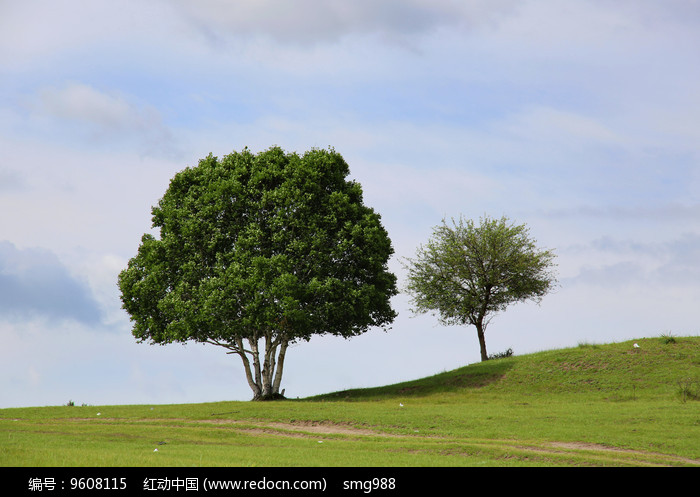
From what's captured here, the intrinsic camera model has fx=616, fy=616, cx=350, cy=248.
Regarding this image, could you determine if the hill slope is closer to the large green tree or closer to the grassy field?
the grassy field

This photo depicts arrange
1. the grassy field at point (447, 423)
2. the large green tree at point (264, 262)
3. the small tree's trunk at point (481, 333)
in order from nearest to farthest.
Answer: the grassy field at point (447, 423) → the large green tree at point (264, 262) → the small tree's trunk at point (481, 333)

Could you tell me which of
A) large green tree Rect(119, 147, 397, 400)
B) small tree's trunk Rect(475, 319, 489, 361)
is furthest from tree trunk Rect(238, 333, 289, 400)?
small tree's trunk Rect(475, 319, 489, 361)

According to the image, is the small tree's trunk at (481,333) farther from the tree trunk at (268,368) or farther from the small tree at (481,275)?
the tree trunk at (268,368)

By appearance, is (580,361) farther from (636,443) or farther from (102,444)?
(102,444)

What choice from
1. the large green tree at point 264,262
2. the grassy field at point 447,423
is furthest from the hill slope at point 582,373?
the large green tree at point 264,262

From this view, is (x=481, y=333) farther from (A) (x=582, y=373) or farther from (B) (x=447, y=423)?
(B) (x=447, y=423)

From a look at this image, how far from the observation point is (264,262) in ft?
140

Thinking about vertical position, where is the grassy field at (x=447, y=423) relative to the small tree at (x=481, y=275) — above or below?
below

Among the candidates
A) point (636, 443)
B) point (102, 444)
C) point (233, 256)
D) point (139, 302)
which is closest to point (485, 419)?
point (636, 443)

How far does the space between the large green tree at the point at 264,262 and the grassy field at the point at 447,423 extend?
19.5 ft

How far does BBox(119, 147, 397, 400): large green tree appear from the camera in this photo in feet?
142

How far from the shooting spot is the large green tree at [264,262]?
43.2 meters

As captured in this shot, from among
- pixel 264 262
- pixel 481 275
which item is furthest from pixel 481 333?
pixel 264 262
